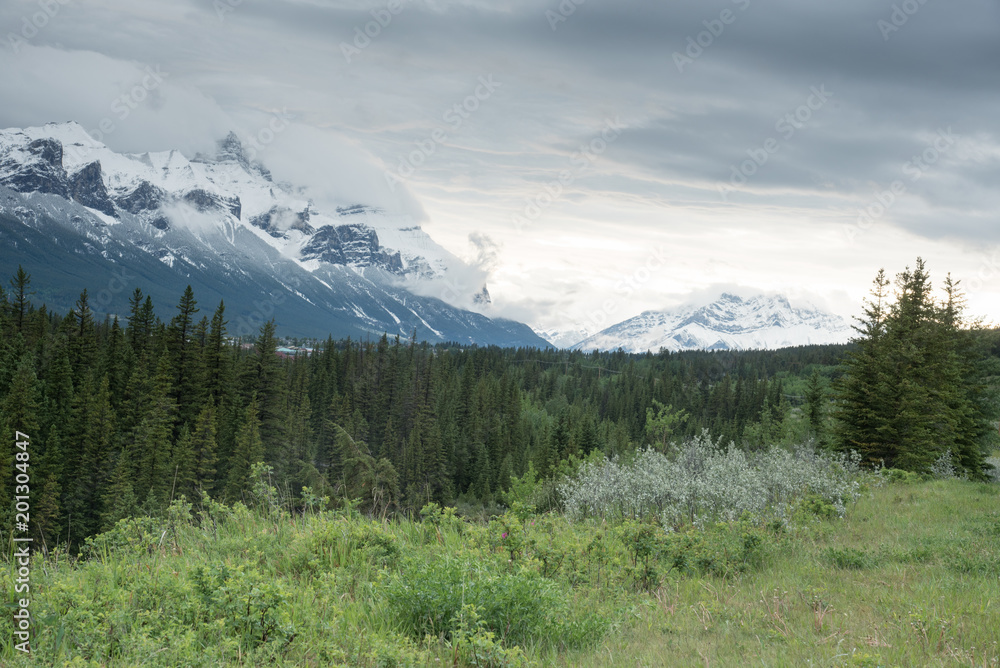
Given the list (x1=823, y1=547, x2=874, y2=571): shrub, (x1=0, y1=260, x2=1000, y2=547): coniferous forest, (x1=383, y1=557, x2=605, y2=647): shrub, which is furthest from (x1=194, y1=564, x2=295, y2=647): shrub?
(x1=823, y1=547, x2=874, y2=571): shrub

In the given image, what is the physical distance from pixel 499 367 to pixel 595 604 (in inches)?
7203

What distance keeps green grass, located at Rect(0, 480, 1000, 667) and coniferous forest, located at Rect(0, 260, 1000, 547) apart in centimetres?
217

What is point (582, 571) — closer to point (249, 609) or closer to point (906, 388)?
point (249, 609)

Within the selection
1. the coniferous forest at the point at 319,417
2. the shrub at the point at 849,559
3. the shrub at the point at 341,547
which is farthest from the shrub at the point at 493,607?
the shrub at the point at 849,559

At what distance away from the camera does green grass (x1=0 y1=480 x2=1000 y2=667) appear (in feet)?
16.0

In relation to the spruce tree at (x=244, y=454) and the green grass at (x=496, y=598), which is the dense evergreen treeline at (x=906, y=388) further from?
the spruce tree at (x=244, y=454)

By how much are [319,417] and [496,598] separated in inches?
3914

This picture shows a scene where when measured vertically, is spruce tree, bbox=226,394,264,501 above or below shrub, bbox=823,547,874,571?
below

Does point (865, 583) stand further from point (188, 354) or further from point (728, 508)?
point (188, 354)

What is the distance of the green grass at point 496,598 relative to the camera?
16.0 ft

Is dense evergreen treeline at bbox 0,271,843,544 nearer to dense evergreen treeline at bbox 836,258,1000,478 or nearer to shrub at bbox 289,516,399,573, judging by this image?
shrub at bbox 289,516,399,573

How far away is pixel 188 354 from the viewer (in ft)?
181

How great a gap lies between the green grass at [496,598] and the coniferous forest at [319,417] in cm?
217

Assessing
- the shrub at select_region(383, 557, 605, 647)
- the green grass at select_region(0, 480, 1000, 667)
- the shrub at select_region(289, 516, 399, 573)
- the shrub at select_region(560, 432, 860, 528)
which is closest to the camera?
the green grass at select_region(0, 480, 1000, 667)
